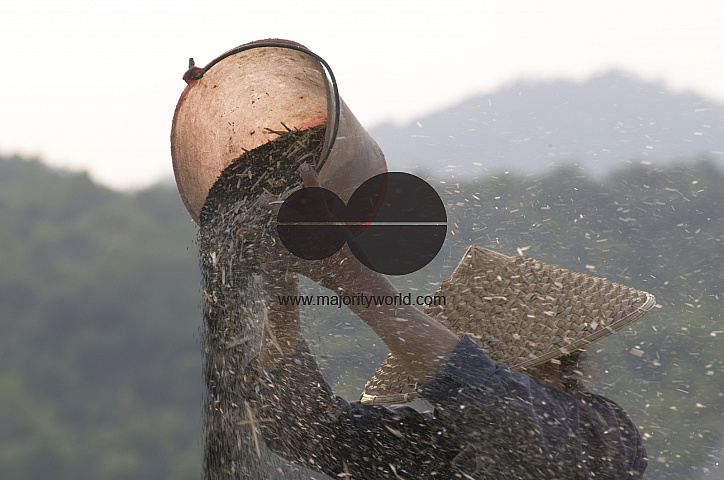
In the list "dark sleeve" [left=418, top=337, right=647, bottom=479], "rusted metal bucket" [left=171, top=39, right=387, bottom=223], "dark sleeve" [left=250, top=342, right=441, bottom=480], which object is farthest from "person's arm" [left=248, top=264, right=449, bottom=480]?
"rusted metal bucket" [left=171, top=39, right=387, bottom=223]

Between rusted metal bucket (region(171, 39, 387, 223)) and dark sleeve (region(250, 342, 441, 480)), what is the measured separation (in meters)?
0.39

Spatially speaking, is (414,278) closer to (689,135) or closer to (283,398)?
(283,398)

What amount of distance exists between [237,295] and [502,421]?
1.45 ft

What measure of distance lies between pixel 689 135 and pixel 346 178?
11.6 metres

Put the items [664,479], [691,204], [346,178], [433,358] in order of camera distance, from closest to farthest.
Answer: [433,358] < [346,178] < [664,479] < [691,204]

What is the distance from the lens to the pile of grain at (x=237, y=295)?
90 centimetres

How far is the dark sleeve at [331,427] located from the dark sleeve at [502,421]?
0.37 feet

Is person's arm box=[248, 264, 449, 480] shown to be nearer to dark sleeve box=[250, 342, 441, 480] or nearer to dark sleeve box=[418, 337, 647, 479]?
dark sleeve box=[250, 342, 441, 480]

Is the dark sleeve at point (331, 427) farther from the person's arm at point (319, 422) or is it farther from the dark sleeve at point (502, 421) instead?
the dark sleeve at point (502, 421)

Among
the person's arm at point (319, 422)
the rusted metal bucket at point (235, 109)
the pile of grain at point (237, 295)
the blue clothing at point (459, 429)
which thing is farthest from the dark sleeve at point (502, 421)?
the rusted metal bucket at point (235, 109)

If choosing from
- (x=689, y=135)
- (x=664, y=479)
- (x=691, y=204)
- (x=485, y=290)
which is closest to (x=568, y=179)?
(x=691, y=204)

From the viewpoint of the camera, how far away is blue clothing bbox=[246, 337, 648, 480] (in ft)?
2.43

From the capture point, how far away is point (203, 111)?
3.81 ft

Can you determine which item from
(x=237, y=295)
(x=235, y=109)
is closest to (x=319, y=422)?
(x=237, y=295)
